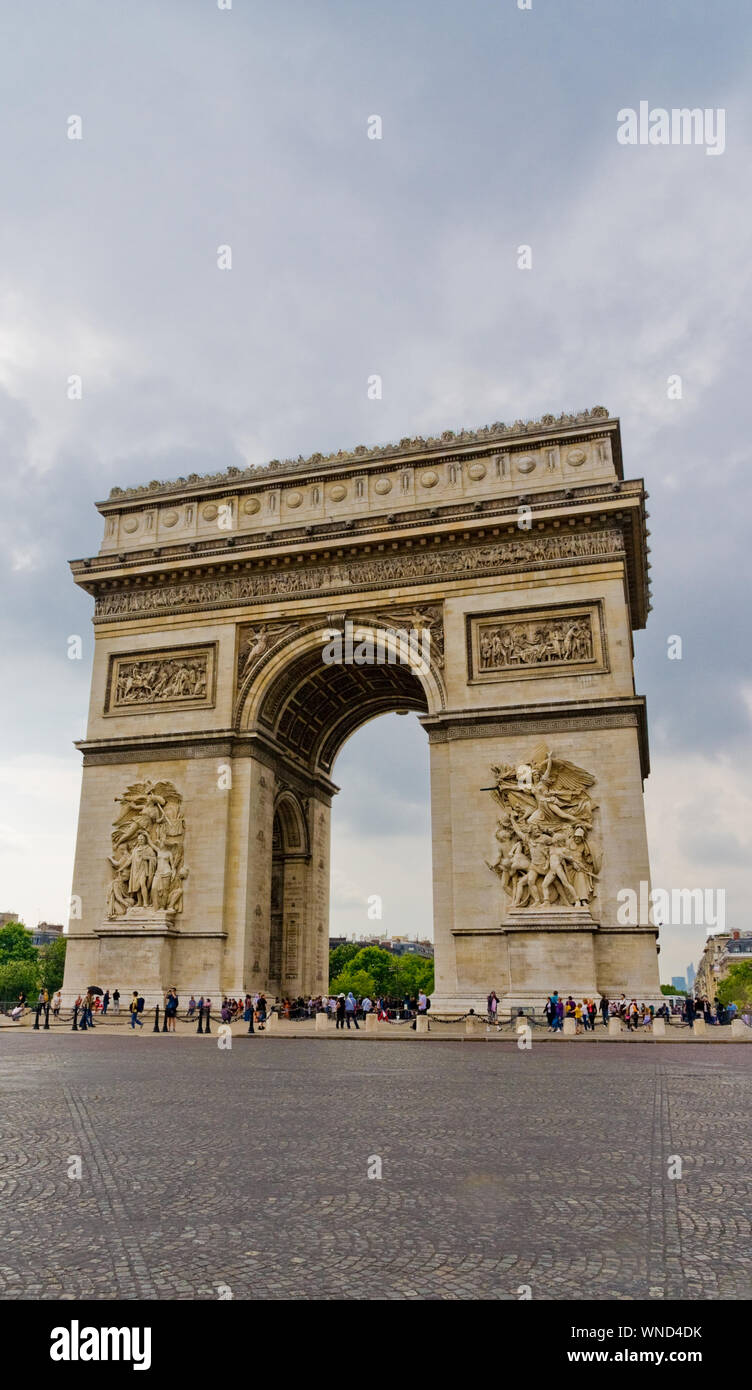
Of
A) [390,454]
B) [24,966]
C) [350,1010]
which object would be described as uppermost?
[390,454]

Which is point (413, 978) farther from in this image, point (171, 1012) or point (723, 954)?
point (171, 1012)

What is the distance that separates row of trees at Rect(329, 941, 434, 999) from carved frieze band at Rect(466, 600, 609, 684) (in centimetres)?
6747

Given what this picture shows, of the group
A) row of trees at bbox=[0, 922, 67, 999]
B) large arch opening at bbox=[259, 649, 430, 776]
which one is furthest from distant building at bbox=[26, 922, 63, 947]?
large arch opening at bbox=[259, 649, 430, 776]

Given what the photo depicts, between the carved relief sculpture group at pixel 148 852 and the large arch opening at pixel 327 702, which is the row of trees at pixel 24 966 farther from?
the carved relief sculpture group at pixel 148 852

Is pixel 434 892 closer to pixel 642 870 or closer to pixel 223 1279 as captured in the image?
pixel 642 870

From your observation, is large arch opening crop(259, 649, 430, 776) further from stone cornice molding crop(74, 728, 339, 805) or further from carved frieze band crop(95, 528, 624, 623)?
carved frieze band crop(95, 528, 624, 623)

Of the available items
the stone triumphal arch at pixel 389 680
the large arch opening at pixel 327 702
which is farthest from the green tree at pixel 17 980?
the stone triumphal arch at pixel 389 680

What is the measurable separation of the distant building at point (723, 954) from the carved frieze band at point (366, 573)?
4318 inches

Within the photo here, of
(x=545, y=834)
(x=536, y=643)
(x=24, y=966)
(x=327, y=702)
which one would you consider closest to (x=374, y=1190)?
(x=545, y=834)

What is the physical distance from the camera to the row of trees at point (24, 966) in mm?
75562
